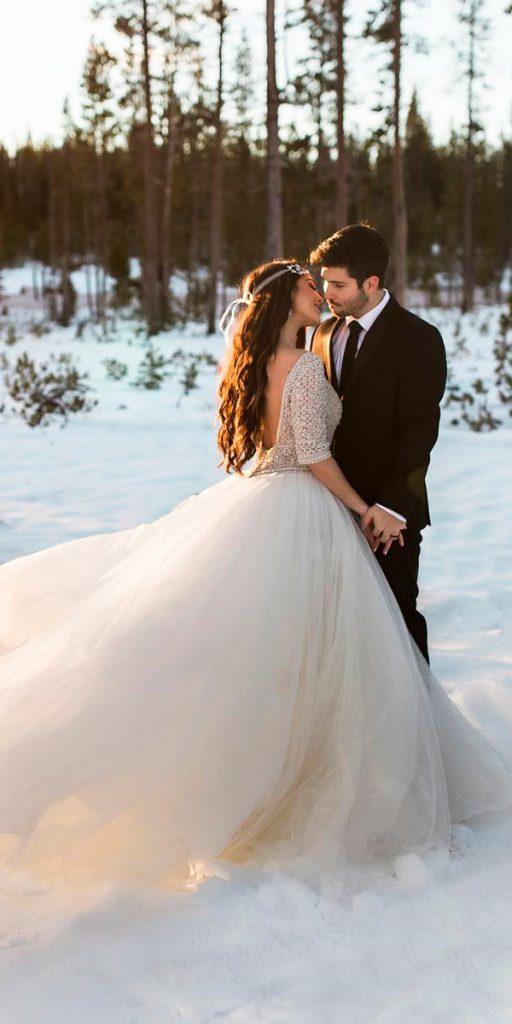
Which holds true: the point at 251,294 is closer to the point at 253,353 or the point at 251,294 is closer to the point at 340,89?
the point at 253,353

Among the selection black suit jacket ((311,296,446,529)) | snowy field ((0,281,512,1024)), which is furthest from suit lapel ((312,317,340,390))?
snowy field ((0,281,512,1024))

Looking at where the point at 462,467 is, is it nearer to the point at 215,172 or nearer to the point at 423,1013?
the point at 423,1013

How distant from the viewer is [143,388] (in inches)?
648

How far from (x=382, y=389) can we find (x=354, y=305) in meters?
0.31

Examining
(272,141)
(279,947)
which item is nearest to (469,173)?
(272,141)

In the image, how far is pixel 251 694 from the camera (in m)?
3.14

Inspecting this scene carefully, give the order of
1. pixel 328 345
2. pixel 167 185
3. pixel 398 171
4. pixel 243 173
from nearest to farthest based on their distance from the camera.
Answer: pixel 328 345 → pixel 398 171 → pixel 167 185 → pixel 243 173

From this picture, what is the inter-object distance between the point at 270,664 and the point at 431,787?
705mm

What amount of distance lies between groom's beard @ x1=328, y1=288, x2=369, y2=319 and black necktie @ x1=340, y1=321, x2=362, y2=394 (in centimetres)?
6

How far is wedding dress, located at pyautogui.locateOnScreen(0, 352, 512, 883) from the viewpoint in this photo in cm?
302

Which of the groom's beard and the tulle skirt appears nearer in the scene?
the tulle skirt

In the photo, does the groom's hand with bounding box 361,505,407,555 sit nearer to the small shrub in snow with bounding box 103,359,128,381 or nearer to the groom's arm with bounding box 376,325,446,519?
the groom's arm with bounding box 376,325,446,519

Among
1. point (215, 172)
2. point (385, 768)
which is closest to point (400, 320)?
point (385, 768)

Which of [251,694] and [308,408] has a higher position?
[308,408]
